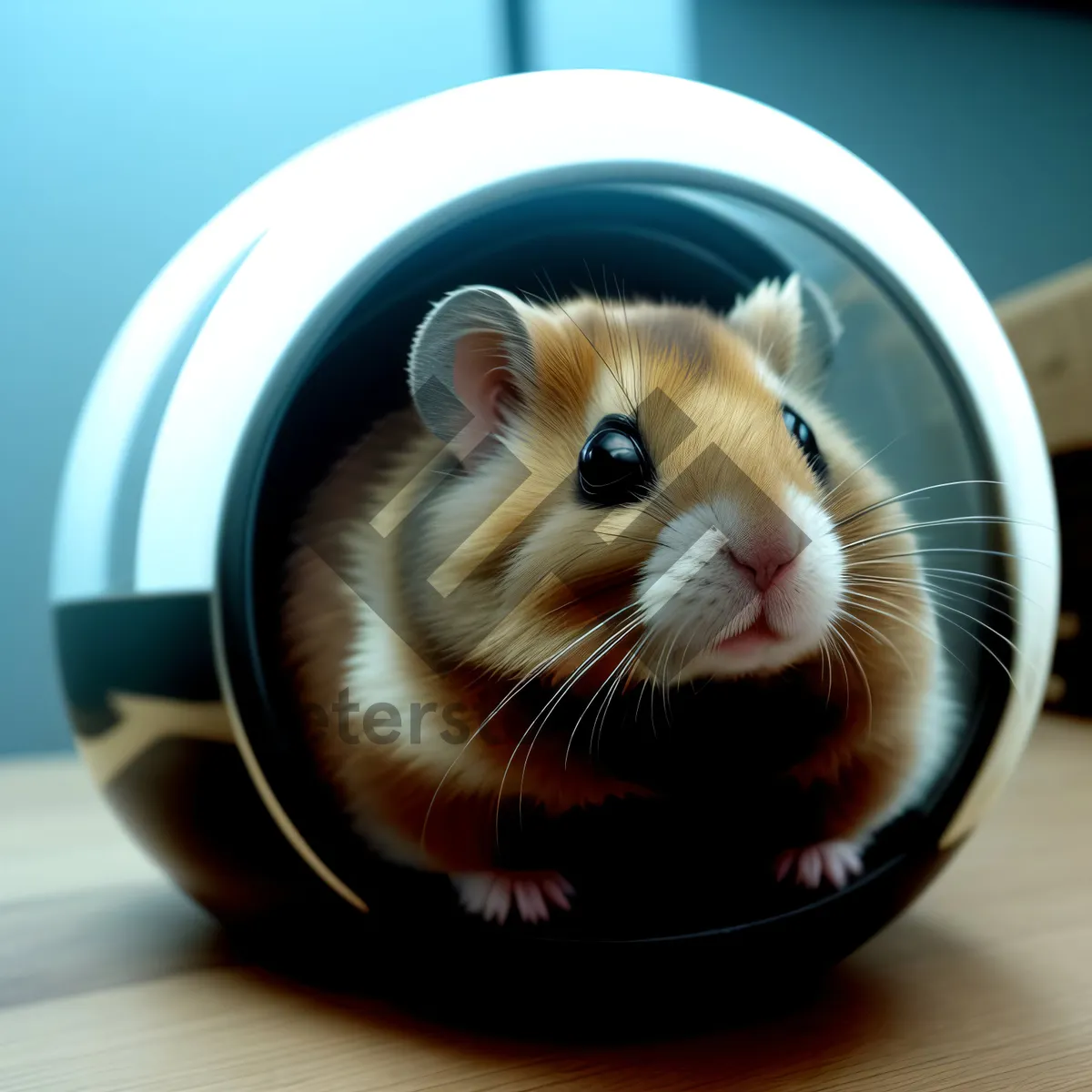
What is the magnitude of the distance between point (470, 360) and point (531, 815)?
0.60ft

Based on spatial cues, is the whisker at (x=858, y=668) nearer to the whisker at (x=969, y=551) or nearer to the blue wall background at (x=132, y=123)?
the whisker at (x=969, y=551)

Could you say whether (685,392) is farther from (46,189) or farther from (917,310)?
(46,189)

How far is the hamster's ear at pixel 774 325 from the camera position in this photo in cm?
48

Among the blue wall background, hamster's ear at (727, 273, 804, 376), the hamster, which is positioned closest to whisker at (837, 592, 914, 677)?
the hamster

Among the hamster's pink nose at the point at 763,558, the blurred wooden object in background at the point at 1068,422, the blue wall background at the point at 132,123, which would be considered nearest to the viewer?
the hamster's pink nose at the point at 763,558

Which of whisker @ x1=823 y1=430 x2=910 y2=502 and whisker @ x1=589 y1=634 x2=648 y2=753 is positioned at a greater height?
whisker @ x1=823 y1=430 x2=910 y2=502

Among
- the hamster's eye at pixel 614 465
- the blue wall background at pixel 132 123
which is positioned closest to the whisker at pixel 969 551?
the hamster's eye at pixel 614 465

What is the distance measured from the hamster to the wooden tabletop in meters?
0.07

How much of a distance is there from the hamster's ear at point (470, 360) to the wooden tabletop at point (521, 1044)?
263mm

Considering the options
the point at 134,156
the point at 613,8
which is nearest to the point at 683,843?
the point at 613,8

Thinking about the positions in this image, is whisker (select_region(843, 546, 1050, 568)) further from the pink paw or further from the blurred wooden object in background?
the blurred wooden object in background

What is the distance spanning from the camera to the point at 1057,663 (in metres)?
1.32

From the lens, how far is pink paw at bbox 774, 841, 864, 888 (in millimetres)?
460

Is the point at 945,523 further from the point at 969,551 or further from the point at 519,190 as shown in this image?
the point at 519,190
